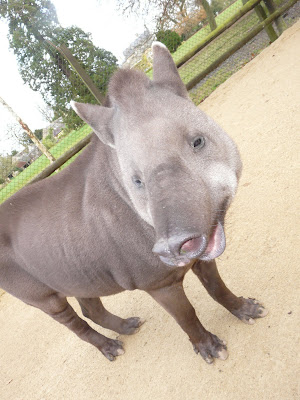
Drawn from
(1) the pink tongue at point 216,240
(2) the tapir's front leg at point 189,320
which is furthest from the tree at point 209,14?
(1) the pink tongue at point 216,240

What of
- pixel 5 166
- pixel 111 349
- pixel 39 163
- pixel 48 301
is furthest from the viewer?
pixel 5 166

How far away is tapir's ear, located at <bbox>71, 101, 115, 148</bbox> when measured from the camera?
2.08 meters

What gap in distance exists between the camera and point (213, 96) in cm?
780

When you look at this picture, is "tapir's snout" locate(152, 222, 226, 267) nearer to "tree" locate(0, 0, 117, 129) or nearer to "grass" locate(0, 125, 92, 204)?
"tree" locate(0, 0, 117, 129)

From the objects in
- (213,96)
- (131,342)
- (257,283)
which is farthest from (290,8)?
(131,342)

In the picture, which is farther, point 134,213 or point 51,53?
point 51,53

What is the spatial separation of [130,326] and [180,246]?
7.90 feet

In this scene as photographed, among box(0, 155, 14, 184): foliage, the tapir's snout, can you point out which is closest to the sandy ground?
the tapir's snout

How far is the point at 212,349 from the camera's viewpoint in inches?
103

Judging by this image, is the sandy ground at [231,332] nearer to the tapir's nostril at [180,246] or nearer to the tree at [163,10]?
the tapir's nostril at [180,246]

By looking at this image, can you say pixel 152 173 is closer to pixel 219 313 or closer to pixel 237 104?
pixel 219 313

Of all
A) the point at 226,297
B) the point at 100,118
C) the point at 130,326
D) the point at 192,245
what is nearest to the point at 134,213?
the point at 100,118

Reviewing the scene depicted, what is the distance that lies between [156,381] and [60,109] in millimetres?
9309

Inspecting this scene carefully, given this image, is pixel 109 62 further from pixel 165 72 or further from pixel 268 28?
pixel 165 72
